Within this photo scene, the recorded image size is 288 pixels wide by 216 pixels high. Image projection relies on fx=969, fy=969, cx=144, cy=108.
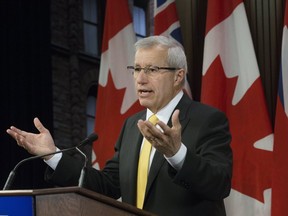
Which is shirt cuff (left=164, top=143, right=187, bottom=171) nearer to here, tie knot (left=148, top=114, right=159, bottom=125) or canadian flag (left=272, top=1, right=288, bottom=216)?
tie knot (left=148, top=114, right=159, bottom=125)

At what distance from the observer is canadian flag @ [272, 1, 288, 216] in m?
5.76

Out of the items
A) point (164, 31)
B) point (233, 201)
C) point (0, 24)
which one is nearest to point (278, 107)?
point (233, 201)

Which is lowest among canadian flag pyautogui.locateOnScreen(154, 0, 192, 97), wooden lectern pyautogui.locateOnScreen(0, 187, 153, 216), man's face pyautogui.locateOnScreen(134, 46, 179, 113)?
wooden lectern pyautogui.locateOnScreen(0, 187, 153, 216)

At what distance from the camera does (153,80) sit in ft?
13.8

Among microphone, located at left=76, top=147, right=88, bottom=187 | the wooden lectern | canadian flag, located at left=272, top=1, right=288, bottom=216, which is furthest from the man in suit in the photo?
canadian flag, located at left=272, top=1, right=288, bottom=216

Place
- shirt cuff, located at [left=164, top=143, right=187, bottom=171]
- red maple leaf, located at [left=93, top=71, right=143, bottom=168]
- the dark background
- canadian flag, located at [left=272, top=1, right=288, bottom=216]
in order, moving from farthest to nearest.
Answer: red maple leaf, located at [left=93, top=71, right=143, bottom=168]
the dark background
canadian flag, located at [left=272, top=1, right=288, bottom=216]
shirt cuff, located at [left=164, top=143, right=187, bottom=171]

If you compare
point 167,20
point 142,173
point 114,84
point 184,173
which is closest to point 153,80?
point 142,173

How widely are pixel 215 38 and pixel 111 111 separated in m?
1.09

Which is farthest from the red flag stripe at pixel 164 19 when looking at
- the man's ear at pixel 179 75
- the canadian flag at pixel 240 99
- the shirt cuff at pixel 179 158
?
the shirt cuff at pixel 179 158

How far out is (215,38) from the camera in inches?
258

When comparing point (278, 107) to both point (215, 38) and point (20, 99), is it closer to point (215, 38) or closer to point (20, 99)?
point (215, 38)

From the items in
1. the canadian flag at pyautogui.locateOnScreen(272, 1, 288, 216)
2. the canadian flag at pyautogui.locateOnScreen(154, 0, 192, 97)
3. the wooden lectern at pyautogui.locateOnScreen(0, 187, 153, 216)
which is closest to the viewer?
the wooden lectern at pyautogui.locateOnScreen(0, 187, 153, 216)

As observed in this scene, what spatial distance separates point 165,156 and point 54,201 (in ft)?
1.94

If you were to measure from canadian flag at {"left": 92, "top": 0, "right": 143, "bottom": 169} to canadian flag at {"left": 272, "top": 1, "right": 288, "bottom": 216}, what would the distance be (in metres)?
1.38
